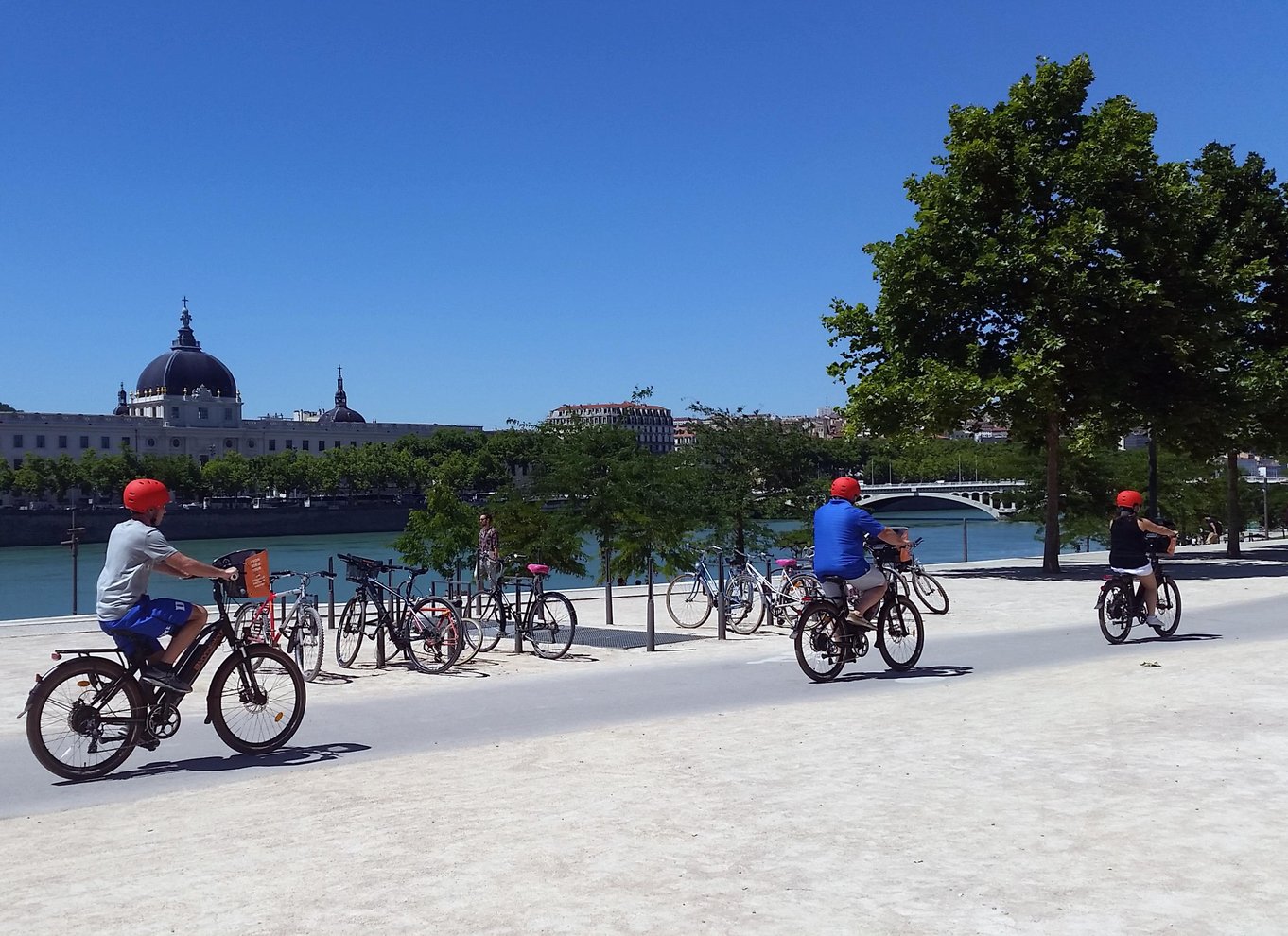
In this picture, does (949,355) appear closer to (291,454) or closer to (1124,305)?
(1124,305)

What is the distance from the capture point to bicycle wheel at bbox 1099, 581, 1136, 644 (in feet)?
44.5

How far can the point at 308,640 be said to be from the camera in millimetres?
11531

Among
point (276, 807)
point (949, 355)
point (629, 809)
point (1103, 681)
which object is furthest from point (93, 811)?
point (949, 355)

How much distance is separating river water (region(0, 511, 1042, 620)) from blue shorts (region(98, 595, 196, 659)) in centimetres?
1340

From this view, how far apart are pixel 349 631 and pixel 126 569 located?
5515 millimetres

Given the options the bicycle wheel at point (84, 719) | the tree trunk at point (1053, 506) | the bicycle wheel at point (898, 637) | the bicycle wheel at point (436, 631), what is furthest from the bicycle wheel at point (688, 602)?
the tree trunk at point (1053, 506)

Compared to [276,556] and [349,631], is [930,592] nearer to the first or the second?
[349,631]

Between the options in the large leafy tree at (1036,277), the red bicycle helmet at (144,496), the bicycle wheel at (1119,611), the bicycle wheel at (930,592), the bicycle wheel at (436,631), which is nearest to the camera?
the red bicycle helmet at (144,496)

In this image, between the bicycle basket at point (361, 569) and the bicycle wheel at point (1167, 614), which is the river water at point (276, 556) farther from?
the bicycle wheel at point (1167, 614)

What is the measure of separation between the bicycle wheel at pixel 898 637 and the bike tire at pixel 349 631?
495 cm

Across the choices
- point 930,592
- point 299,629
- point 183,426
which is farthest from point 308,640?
point 183,426

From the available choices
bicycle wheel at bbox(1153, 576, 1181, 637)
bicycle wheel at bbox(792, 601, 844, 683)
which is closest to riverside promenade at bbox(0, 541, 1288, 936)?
bicycle wheel at bbox(792, 601, 844, 683)

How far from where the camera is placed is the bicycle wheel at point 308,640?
Result: 11.3m

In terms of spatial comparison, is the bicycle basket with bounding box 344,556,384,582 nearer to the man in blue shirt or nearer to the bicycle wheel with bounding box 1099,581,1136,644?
the man in blue shirt
